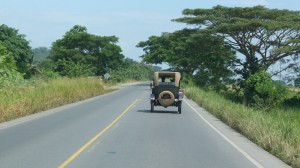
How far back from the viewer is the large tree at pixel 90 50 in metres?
92.2

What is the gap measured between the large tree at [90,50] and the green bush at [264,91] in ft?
174

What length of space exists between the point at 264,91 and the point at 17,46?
37.4 meters

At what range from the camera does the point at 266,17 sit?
1992 inches

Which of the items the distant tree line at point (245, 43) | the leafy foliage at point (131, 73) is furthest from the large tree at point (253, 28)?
the leafy foliage at point (131, 73)

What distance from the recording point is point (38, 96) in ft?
92.6

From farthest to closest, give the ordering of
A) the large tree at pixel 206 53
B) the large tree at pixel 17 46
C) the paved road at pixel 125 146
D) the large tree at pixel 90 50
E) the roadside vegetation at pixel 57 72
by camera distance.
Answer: the large tree at pixel 90 50 → the large tree at pixel 17 46 → the large tree at pixel 206 53 → the roadside vegetation at pixel 57 72 → the paved road at pixel 125 146

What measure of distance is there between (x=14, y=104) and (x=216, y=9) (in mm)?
33572

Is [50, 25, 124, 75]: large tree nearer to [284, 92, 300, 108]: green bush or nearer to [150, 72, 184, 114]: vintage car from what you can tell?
[284, 92, 300, 108]: green bush

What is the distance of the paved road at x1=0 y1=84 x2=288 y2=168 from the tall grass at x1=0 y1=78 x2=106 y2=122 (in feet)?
6.22

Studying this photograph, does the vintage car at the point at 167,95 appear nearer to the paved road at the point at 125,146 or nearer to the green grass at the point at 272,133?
the green grass at the point at 272,133

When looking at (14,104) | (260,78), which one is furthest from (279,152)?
→ (260,78)

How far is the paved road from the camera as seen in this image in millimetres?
10891

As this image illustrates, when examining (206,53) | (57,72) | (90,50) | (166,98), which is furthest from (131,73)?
(166,98)

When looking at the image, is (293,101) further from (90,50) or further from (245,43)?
(90,50)
